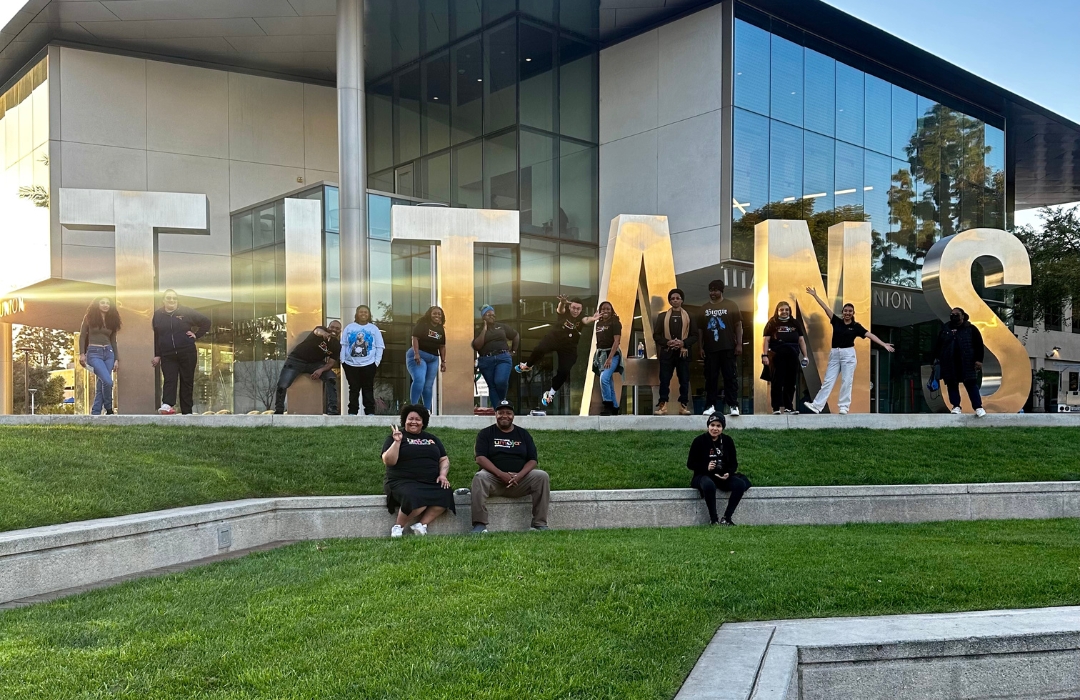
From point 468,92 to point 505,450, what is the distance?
17461mm

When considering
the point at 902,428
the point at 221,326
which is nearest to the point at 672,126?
the point at 902,428

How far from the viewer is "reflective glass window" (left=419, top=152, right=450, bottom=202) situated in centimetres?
2452

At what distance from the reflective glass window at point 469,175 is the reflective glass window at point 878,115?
11144mm

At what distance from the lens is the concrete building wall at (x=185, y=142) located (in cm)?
2414

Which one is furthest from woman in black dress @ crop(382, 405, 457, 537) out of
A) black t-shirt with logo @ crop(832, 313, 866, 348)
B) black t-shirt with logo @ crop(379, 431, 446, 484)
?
black t-shirt with logo @ crop(832, 313, 866, 348)

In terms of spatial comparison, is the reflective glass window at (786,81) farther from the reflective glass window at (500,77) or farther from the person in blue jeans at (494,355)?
the person in blue jeans at (494,355)

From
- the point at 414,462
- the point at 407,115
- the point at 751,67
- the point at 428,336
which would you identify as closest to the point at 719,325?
the point at 428,336

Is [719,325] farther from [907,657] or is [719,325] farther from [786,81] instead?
[786,81]

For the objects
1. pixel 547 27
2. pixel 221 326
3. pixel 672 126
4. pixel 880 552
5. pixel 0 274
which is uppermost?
pixel 547 27

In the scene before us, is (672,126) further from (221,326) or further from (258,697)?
(258,697)

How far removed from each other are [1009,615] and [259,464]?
7.29 metres

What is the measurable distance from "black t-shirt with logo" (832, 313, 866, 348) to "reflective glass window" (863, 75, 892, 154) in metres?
13.4

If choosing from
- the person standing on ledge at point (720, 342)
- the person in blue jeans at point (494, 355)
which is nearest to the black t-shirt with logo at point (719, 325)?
the person standing on ledge at point (720, 342)

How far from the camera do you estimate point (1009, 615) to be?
17.0 feet
